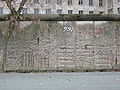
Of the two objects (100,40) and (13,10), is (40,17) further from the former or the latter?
(100,40)

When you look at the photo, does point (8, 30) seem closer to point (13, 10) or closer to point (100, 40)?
point (13, 10)

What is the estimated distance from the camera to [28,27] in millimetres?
14586

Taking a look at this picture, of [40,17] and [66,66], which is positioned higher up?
[40,17]

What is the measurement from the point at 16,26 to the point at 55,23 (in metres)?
1.83

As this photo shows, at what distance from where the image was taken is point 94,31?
14.8m

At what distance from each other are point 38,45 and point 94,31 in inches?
108

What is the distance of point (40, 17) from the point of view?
1448 cm

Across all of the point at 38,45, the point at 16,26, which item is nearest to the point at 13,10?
the point at 16,26

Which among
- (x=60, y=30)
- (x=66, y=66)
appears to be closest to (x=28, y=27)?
(x=60, y=30)

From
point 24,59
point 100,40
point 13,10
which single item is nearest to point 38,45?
A: point 24,59

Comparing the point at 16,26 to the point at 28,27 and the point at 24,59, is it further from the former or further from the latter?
the point at 24,59

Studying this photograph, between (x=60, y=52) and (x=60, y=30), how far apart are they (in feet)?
3.41

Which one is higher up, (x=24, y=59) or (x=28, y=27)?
(x=28, y=27)

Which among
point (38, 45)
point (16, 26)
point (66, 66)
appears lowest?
point (66, 66)
